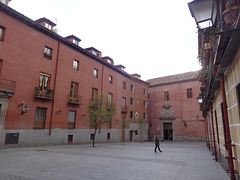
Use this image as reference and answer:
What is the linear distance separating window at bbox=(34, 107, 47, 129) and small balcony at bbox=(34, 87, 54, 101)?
120 centimetres

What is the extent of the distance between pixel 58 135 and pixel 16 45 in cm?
1001

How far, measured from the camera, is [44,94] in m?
17.9

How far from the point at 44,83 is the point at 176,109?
26146 millimetres

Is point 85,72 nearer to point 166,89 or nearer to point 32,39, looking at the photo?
point 32,39

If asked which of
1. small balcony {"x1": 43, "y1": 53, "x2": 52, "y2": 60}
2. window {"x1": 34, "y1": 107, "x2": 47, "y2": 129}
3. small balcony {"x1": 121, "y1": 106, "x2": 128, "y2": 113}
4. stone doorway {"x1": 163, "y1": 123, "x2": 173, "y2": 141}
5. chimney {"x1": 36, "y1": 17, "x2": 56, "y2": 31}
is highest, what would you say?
chimney {"x1": 36, "y1": 17, "x2": 56, "y2": 31}

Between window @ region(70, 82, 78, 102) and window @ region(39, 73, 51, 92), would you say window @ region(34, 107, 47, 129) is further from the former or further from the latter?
window @ region(70, 82, 78, 102)

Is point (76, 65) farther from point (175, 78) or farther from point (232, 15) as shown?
point (175, 78)

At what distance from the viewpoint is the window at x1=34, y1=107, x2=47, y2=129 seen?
56.8 ft

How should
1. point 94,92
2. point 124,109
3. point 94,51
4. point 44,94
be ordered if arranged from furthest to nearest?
point 124,109 → point 94,51 → point 94,92 → point 44,94

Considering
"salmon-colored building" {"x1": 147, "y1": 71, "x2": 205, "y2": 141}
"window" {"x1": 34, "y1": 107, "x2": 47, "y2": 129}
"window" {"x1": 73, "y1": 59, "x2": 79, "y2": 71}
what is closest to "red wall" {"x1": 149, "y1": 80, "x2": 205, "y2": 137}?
"salmon-colored building" {"x1": 147, "y1": 71, "x2": 205, "y2": 141}

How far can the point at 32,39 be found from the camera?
17594 mm

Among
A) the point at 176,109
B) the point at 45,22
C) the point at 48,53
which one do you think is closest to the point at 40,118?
the point at 48,53

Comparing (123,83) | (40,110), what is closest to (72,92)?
(40,110)

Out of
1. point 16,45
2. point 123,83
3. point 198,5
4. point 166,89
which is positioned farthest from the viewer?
point 166,89
